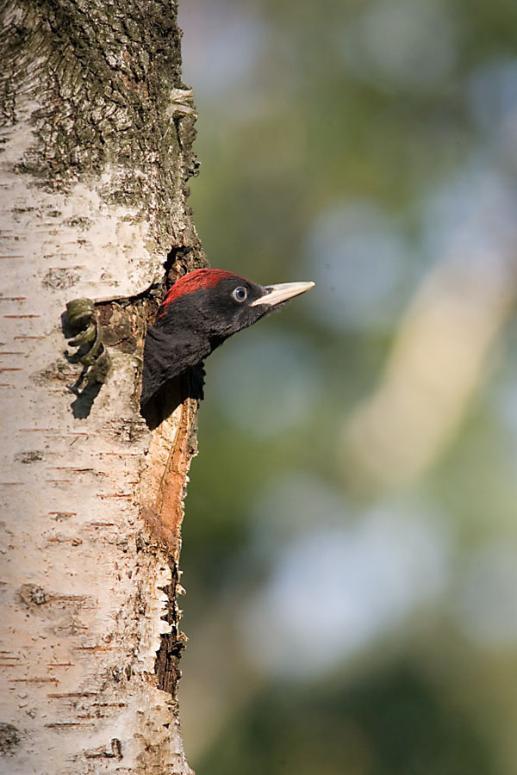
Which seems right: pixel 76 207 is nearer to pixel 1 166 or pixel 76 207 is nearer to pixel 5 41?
pixel 1 166

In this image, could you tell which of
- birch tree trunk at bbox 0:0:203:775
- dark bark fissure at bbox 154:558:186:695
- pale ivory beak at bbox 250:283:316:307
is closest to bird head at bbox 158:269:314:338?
pale ivory beak at bbox 250:283:316:307

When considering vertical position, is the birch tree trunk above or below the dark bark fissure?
above

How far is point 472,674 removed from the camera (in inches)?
419

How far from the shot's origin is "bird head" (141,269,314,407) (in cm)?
414

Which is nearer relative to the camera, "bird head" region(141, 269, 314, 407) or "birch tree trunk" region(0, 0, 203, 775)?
"birch tree trunk" region(0, 0, 203, 775)

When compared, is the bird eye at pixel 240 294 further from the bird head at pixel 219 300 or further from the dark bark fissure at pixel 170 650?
the dark bark fissure at pixel 170 650

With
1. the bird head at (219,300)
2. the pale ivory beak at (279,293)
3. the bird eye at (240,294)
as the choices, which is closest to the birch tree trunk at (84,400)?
the bird head at (219,300)

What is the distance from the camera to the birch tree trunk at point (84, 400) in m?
3.29

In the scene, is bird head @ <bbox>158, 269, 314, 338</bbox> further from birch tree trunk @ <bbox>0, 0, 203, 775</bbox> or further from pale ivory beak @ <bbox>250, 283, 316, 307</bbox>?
birch tree trunk @ <bbox>0, 0, 203, 775</bbox>

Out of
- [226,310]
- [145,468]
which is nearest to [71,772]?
[145,468]

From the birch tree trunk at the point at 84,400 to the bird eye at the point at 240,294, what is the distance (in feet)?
2.81


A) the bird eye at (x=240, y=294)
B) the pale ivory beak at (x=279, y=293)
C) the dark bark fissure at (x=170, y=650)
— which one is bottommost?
the dark bark fissure at (x=170, y=650)

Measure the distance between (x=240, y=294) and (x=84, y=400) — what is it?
1459mm

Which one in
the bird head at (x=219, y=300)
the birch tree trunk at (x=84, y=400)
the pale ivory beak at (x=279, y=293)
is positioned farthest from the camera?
the pale ivory beak at (x=279, y=293)
